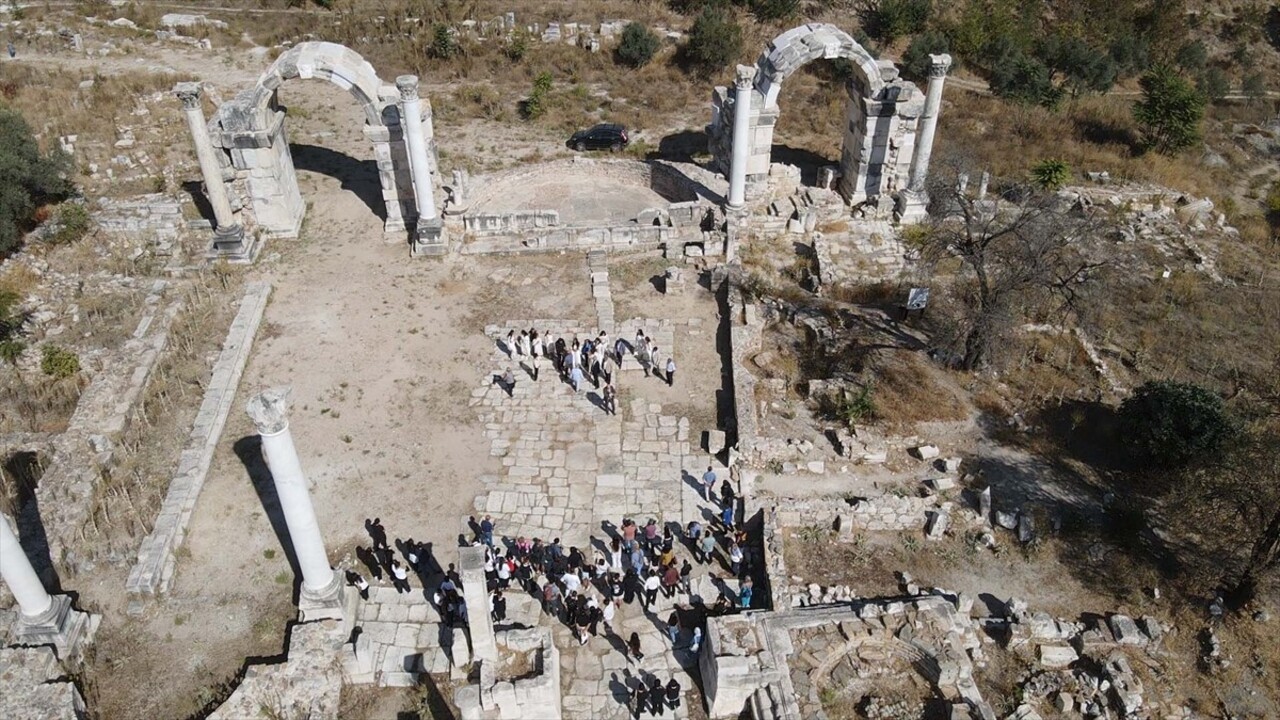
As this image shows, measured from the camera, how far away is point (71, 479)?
16.4m

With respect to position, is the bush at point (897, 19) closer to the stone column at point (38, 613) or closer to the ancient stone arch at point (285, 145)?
the ancient stone arch at point (285, 145)

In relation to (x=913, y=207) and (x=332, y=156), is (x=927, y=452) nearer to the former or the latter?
(x=913, y=207)

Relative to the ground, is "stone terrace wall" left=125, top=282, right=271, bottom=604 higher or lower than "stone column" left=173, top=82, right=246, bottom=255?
lower

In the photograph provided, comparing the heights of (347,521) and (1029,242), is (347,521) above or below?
below

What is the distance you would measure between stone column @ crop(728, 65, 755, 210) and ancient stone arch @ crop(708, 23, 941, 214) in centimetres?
Answer: 3

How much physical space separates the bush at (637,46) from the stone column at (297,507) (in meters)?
26.6

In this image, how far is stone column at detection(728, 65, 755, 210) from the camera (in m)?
23.6

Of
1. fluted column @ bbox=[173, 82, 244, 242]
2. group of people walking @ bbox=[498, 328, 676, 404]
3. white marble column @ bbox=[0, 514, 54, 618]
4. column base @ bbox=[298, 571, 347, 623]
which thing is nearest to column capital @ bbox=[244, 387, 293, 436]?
column base @ bbox=[298, 571, 347, 623]

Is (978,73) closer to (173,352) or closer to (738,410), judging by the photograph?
(738,410)

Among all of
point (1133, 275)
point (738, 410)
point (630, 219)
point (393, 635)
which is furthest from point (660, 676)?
point (1133, 275)

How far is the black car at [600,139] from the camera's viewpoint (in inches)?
1196

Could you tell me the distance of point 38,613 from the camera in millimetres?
13656

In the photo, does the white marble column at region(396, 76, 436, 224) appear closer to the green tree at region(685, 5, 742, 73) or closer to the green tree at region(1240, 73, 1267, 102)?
the green tree at region(685, 5, 742, 73)

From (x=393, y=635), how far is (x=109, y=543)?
553cm
